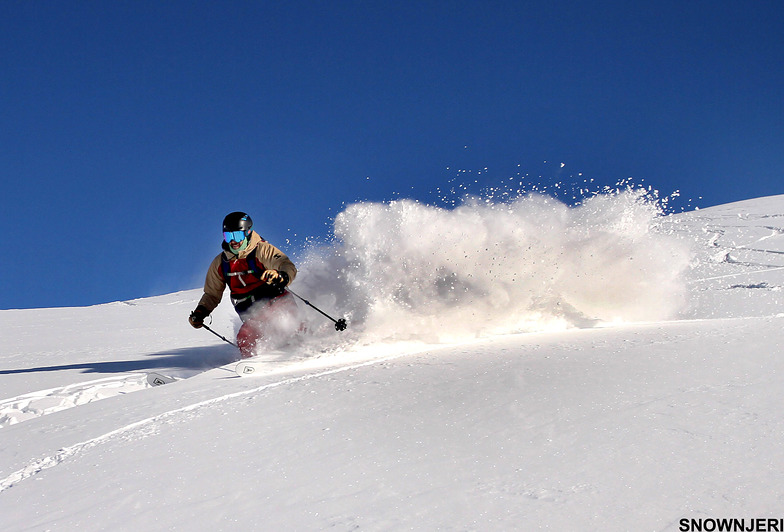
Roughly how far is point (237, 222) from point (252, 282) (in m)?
0.81

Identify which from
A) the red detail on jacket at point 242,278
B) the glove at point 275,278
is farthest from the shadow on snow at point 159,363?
the glove at point 275,278

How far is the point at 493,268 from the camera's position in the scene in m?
7.64

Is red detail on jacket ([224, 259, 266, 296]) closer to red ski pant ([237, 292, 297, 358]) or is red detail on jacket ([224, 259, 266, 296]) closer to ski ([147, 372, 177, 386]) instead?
red ski pant ([237, 292, 297, 358])

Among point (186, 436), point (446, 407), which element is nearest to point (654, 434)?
point (446, 407)

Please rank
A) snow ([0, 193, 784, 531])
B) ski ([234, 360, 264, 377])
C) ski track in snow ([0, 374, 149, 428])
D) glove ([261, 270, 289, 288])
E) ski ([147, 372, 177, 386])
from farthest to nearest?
1. glove ([261, 270, 289, 288])
2. ski ([147, 372, 177, 386])
3. ski ([234, 360, 264, 377])
4. ski track in snow ([0, 374, 149, 428])
5. snow ([0, 193, 784, 531])

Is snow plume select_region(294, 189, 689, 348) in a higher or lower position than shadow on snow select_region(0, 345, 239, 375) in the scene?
higher

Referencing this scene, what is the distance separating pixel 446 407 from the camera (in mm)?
3166

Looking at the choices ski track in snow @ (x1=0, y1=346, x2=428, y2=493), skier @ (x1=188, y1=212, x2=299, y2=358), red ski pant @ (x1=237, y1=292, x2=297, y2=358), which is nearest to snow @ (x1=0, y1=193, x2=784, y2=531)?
ski track in snow @ (x1=0, y1=346, x2=428, y2=493)

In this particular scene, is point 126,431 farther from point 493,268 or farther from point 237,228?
point 493,268

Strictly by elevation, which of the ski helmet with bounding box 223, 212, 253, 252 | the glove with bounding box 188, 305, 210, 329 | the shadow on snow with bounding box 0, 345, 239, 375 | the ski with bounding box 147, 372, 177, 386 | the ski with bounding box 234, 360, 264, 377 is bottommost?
the ski with bounding box 147, 372, 177, 386

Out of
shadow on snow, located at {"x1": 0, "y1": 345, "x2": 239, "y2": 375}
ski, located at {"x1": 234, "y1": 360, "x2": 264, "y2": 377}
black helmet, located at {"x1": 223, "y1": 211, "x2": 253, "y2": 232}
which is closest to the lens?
ski, located at {"x1": 234, "y1": 360, "x2": 264, "y2": 377}

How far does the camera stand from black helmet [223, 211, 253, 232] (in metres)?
6.87

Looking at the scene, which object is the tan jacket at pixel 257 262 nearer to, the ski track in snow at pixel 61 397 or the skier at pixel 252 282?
the skier at pixel 252 282

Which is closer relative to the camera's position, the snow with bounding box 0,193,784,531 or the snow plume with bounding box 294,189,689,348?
the snow with bounding box 0,193,784,531
